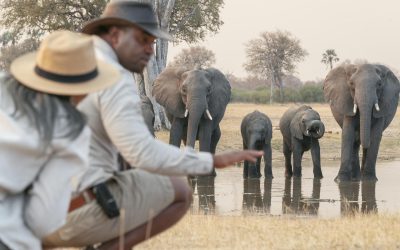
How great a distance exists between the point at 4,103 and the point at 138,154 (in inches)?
34.7

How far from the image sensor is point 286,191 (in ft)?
52.5

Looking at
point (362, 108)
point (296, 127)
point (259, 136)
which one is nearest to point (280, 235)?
point (362, 108)

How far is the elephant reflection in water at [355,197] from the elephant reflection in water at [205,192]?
1857mm

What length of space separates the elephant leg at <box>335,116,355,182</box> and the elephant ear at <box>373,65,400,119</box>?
68cm

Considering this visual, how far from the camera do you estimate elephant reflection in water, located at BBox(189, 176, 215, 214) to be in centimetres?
1298

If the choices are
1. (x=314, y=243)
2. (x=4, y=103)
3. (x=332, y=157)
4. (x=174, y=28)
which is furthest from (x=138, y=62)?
(x=174, y=28)

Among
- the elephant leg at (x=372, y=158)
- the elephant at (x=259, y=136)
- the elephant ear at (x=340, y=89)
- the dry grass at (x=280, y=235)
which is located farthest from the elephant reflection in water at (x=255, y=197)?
the dry grass at (x=280, y=235)

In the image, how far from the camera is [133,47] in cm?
541

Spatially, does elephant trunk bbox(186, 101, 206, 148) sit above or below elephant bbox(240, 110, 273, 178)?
above

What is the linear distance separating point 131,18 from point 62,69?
1.10m

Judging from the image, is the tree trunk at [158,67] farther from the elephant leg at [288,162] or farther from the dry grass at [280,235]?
the dry grass at [280,235]

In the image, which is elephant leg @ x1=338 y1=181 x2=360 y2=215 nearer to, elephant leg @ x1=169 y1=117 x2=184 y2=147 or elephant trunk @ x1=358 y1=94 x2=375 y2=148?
elephant trunk @ x1=358 y1=94 x2=375 y2=148

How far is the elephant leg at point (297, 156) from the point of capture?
1878 centimetres

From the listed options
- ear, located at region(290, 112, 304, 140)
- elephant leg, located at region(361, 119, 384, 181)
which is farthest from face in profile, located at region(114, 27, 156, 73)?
ear, located at region(290, 112, 304, 140)
